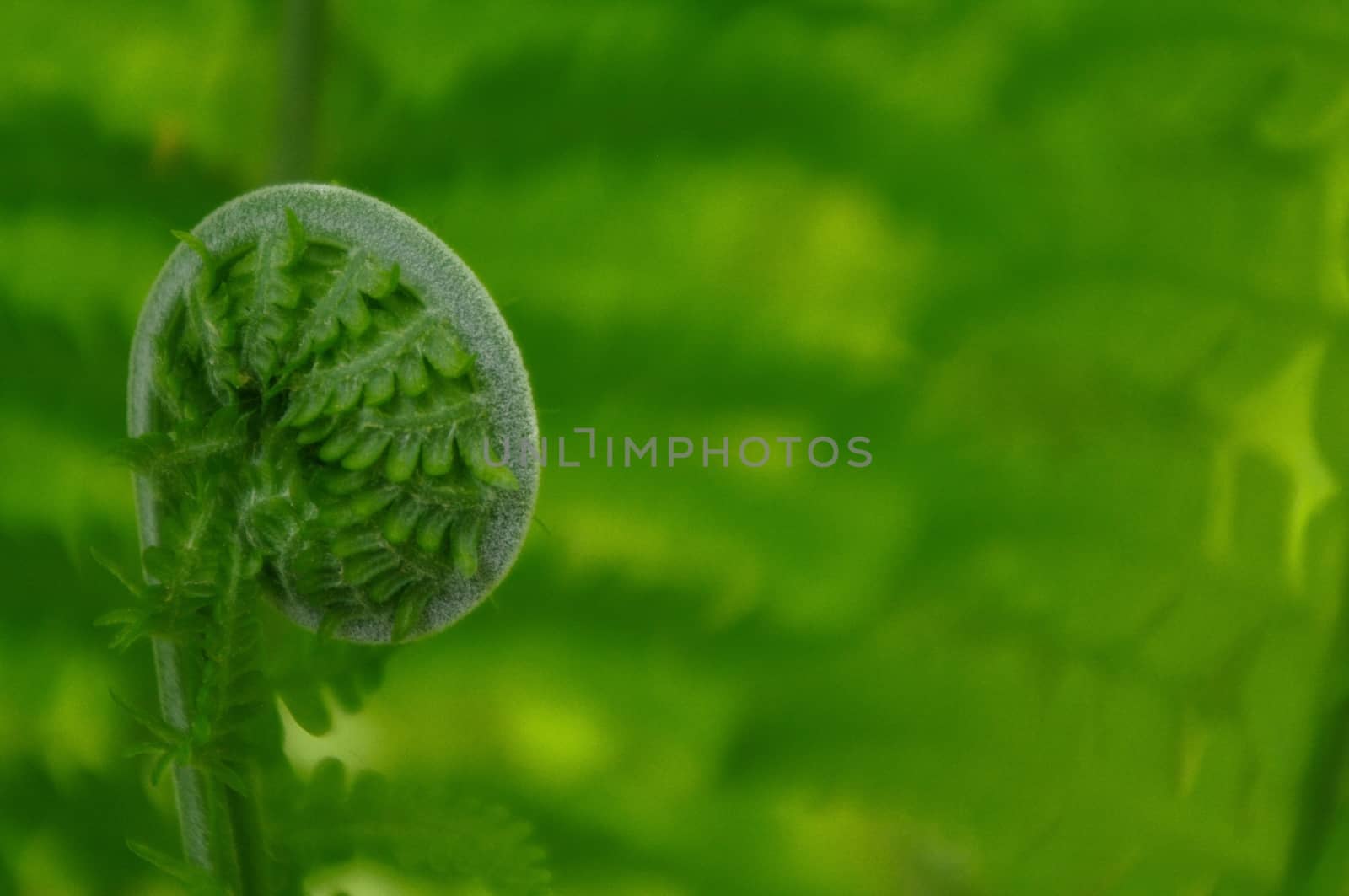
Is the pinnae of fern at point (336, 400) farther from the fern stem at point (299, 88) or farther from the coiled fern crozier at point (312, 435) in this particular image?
the fern stem at point (299, 88)

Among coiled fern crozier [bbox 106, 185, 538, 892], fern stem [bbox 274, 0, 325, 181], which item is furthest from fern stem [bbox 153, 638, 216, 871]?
fern stem [bbox 274, 0, 325, 181]

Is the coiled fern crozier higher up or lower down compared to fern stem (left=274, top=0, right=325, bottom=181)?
lower down

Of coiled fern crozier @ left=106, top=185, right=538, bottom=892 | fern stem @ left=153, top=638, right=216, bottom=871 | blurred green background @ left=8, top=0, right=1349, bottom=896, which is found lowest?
fern stem @ left=153, top=638, right=216, bottom=871

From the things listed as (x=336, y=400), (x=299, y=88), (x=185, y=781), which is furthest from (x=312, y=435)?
(x=299, y=88)

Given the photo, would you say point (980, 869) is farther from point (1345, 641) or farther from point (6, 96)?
point (6, 96)

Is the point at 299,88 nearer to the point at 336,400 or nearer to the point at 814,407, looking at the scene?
the point at 814,407

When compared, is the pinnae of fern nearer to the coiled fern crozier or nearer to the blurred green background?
the coiled fern crozier
